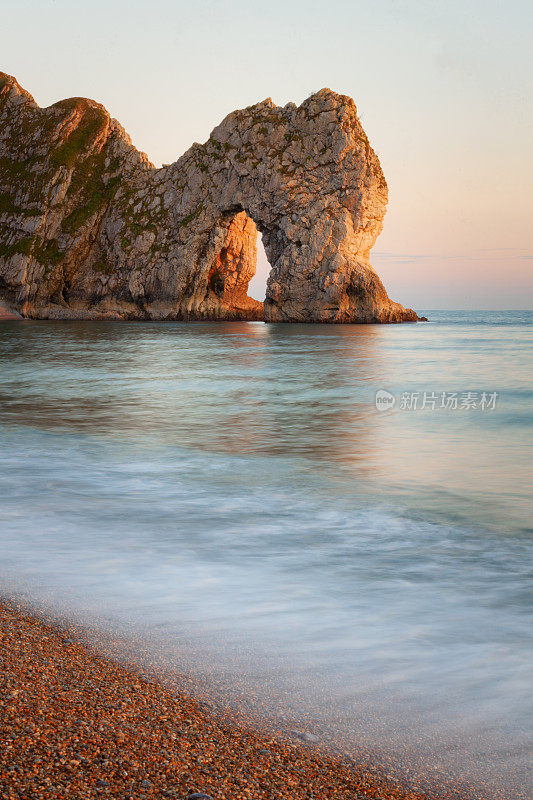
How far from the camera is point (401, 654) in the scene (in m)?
3.29

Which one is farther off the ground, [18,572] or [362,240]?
[362,240]

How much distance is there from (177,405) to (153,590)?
36.1 feet

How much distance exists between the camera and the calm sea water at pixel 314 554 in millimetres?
2807

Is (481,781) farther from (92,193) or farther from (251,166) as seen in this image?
(92,193)

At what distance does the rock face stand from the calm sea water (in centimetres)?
5563

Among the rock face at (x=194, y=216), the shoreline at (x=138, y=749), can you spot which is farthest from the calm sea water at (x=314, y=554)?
the rock face at (x=194, y=216)

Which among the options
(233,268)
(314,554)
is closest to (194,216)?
(233,268)

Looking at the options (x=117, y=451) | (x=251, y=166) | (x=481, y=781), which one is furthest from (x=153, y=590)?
(x=251, y=166)

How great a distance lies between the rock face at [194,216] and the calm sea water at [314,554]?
5563 centimetres

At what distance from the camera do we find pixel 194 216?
77.1 meters

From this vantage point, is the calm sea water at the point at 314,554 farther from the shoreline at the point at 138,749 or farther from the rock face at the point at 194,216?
the rock face at the point at 194,216

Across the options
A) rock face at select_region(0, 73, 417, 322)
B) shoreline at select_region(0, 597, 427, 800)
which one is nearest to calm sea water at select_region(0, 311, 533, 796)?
shoreline at select_region(0, 597, 427, 800)

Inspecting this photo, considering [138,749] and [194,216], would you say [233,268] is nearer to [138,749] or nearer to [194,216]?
[194,216]

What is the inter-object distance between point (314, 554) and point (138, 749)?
297 cm
